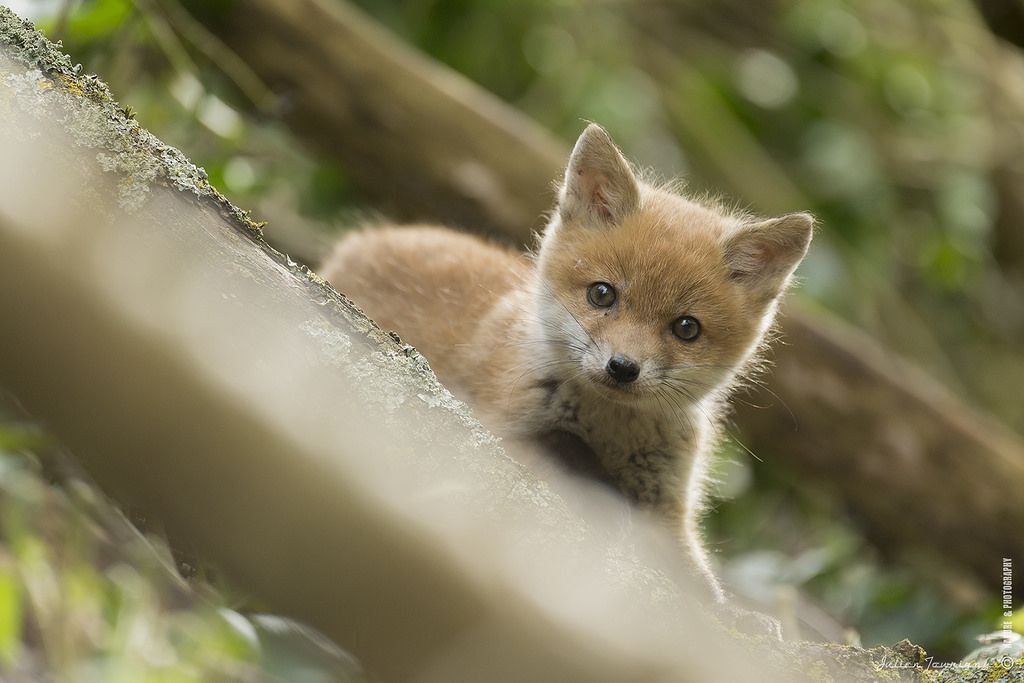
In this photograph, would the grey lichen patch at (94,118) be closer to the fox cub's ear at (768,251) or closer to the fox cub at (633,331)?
the fox cub at (633,331)

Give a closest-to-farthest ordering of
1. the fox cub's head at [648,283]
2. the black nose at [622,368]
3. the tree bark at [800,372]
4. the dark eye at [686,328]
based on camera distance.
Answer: the black nose at [622,368] < the fox cub's head at [648,283] < the dark eye at [686,328] < the tree bark at [800,372]

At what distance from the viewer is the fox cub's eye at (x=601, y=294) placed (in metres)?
4.23

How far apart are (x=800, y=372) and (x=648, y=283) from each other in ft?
7.25

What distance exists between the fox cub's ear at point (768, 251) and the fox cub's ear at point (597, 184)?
47 centimetres

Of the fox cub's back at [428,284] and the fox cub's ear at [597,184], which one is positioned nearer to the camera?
the fox cub's ear at [597,184]

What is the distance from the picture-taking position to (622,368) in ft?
→ 12.8

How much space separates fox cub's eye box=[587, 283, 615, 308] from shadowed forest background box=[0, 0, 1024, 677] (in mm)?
1150

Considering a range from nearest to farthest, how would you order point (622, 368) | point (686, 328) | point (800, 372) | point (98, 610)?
point (98, 610) < point (622, 368) < point (686, 328) < point (800, 372)

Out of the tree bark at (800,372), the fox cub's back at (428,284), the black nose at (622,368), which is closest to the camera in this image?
the black nose at (622,368)

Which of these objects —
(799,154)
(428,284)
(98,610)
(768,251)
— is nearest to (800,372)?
(768,251)

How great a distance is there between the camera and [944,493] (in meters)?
6.10

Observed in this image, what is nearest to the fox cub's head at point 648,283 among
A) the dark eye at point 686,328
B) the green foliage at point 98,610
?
the dark eye at point 686,328

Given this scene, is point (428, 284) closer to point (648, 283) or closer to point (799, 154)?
point (648, 283)

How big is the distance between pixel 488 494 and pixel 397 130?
3.91m
